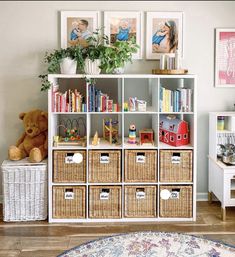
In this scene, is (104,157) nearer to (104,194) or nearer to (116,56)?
(104,194)

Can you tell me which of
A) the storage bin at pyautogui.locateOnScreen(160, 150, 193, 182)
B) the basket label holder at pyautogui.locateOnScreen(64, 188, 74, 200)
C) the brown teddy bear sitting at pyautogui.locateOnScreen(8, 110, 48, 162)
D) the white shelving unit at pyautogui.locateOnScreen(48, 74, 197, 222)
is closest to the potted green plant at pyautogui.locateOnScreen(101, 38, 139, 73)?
the white shelving unit at pyautogui.locateOnScreen(48, 74, 197, 222)

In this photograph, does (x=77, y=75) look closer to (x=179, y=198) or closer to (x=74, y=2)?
(x=74, y=2)

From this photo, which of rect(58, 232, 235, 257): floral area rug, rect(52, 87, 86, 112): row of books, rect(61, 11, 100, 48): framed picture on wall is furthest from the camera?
rect(61, 11, 100, 48): framed picture on wall

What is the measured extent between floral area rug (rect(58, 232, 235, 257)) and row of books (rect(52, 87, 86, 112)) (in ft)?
3.93

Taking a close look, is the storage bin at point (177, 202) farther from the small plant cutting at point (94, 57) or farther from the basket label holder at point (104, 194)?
the small plant cutting at point (94, 57)

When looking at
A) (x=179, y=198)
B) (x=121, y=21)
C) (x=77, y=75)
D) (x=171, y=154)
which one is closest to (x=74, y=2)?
(x=121, y=21)

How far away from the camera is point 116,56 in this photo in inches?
157

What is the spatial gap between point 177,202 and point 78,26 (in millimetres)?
1957

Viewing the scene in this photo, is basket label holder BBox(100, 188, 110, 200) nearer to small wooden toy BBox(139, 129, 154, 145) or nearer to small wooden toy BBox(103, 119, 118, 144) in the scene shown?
small wooden toy BBox(103, 119, 118, 144)

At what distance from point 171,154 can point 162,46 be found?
3.67ft

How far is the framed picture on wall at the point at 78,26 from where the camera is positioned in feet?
14.0

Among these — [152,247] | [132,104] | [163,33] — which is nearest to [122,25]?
[163,33]

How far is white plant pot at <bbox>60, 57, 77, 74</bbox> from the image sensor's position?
13.0 feet

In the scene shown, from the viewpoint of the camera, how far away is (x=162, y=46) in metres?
4.33
